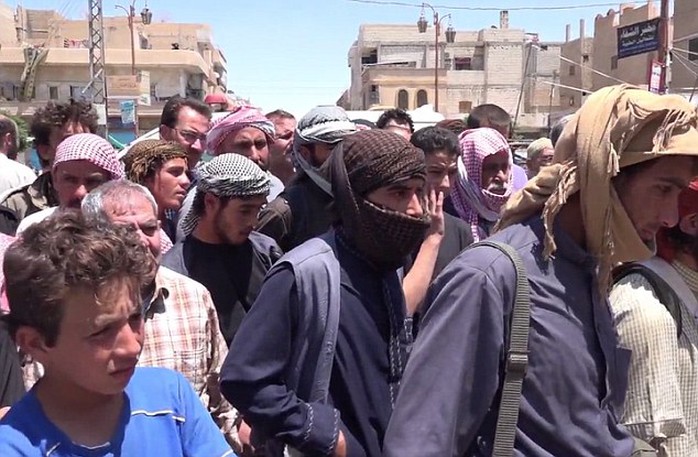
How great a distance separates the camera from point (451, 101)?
6075 cm

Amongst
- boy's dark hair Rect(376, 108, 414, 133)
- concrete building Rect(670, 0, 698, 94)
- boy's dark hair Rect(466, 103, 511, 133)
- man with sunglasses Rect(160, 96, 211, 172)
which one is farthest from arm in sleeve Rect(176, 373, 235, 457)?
concrete building Rect(670, 0, 698, 94)

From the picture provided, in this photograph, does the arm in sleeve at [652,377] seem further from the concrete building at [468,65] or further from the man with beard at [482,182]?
the concrete building at [468,65]

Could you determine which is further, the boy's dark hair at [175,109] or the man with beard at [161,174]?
the boy's dark hair at [175,109]

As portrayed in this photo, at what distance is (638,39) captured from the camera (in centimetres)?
3042

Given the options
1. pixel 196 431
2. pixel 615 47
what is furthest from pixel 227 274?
pixel 615 47

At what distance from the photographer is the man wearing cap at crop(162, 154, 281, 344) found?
311 cm

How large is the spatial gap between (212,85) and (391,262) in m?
61.3

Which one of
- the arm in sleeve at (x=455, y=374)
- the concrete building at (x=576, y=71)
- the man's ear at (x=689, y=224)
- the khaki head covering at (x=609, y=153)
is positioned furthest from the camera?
the concrete building at (x=576, y=71)

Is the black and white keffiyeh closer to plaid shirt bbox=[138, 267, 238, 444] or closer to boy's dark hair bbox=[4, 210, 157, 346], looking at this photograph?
plaid shirt bbox=[138, 267, 238, 444]

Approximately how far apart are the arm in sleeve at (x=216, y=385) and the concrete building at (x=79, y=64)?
3459cm

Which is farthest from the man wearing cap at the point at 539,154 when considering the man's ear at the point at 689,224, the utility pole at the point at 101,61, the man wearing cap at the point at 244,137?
the utility pole at the point at 101,61

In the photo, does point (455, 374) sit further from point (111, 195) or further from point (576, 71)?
point (576, 71)

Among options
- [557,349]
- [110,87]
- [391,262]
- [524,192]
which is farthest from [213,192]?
[110,87]

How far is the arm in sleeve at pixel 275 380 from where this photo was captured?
7.02 ft
